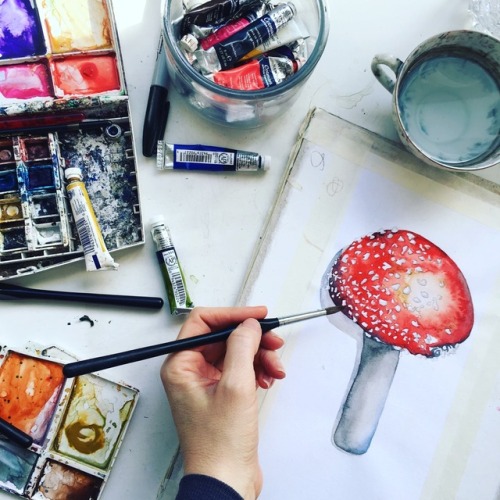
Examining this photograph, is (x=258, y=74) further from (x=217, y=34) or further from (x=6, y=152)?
(x=6, y=152)

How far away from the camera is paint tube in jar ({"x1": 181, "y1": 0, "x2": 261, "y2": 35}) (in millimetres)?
675

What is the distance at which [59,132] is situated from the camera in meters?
0.72

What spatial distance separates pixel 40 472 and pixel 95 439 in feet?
0.24

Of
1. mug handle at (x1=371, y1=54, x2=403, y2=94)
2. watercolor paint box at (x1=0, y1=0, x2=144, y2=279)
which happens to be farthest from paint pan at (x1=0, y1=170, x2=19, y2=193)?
mug handle at (x1=371, y1=54, x2=403, y2=94)

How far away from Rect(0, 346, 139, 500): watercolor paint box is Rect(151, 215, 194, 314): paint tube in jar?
12 cm

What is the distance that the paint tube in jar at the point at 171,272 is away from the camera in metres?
0.73

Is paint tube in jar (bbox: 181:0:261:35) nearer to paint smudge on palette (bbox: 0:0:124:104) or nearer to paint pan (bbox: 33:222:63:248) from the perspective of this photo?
paint smudge on palette (bbox: 0:0:124:104)

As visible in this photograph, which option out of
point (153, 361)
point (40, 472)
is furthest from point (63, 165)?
point (40, 472)

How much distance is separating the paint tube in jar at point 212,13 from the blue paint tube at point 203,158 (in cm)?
14

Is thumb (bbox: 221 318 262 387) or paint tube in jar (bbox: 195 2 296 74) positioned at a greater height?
paint tube in jar (bbox: 195 2 296 74)

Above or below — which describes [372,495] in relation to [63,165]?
below

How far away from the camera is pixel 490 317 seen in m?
0.75

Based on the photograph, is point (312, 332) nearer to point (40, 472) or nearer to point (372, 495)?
point (372, 495)

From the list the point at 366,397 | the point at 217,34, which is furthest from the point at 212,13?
the point at 366,397
